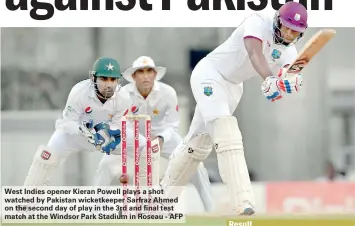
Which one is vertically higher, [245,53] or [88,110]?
[245,53]

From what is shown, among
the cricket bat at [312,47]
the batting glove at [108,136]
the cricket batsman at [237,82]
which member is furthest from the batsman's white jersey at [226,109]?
the batting glove at [108,136]

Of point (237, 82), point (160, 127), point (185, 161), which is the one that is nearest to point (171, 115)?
point (160, 127)

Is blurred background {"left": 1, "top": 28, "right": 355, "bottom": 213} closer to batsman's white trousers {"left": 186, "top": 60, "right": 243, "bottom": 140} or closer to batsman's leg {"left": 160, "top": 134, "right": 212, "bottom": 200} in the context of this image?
batsman's leg {"left": 160, "top": 134, "right": 212, "bottom": 200}

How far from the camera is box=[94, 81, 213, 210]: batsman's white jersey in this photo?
7883 millimetres

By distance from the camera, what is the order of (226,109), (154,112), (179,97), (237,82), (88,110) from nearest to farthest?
(226,109), (237,82), (88,110), (154,112), (179,97)

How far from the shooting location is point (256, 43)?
633 cm

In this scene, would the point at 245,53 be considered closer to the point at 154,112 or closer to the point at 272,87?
the point at 272,87

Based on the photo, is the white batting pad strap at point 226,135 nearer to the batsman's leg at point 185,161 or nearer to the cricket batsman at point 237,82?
the cricket batsman at point 237,82

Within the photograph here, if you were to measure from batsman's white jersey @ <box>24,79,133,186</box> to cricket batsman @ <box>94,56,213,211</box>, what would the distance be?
0.42 meters

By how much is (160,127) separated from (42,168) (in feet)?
3.34

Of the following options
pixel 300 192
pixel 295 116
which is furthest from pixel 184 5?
pixel 295 116

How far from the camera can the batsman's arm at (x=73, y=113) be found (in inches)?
286

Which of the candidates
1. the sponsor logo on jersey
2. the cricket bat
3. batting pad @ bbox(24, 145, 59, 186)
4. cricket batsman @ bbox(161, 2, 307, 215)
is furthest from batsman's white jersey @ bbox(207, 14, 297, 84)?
batting pad @ bbox(24, 145, 59, 186)

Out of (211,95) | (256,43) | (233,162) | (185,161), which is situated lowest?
(233,162)
